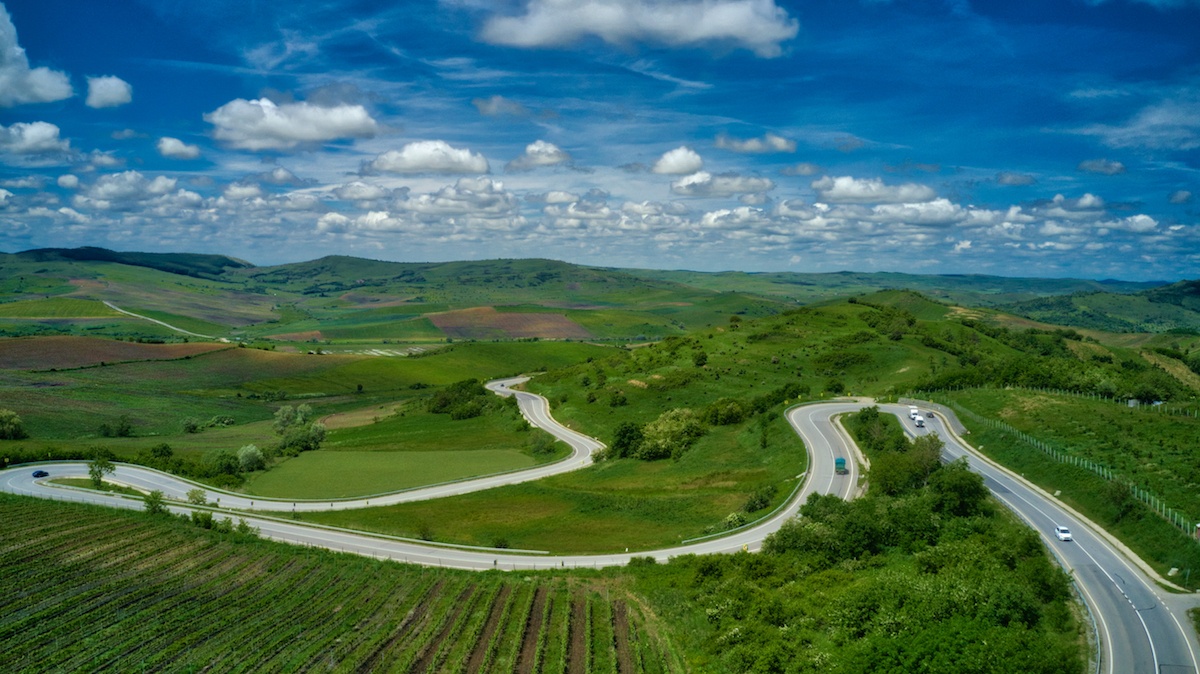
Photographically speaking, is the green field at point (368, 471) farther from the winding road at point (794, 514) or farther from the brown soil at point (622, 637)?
the brown soil at point (622, 637)

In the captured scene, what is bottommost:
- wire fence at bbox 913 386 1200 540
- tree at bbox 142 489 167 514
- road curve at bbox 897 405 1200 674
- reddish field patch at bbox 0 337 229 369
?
tree at bbox 142 489 167 514

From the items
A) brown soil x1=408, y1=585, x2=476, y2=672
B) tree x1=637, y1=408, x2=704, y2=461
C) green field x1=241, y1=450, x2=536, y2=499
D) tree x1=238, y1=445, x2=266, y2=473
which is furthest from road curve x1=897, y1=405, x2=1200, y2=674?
tree x1=238, y1=445, x2=266, y2=473

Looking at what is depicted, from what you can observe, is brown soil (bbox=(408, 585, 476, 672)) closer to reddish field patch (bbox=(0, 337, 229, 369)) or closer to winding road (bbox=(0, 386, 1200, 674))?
winding road (bbox=(0, 386, 1200, 674))

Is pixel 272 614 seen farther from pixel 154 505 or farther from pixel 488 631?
pixel 154 505

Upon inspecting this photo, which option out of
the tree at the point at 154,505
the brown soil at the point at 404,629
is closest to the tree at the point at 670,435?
the brown soil at the point at 404,629

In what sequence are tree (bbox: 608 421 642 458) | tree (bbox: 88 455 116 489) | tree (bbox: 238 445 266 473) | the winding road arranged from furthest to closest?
tree (bbox: 608 421 642 458) → tree (bbox: 238 445 266 473) → tree (bbox: 88 455 116 489) → the winding road

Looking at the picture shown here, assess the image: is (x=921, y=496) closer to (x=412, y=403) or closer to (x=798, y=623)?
(x=798, y=623)

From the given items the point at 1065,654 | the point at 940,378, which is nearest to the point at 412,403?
the point at 940,378
